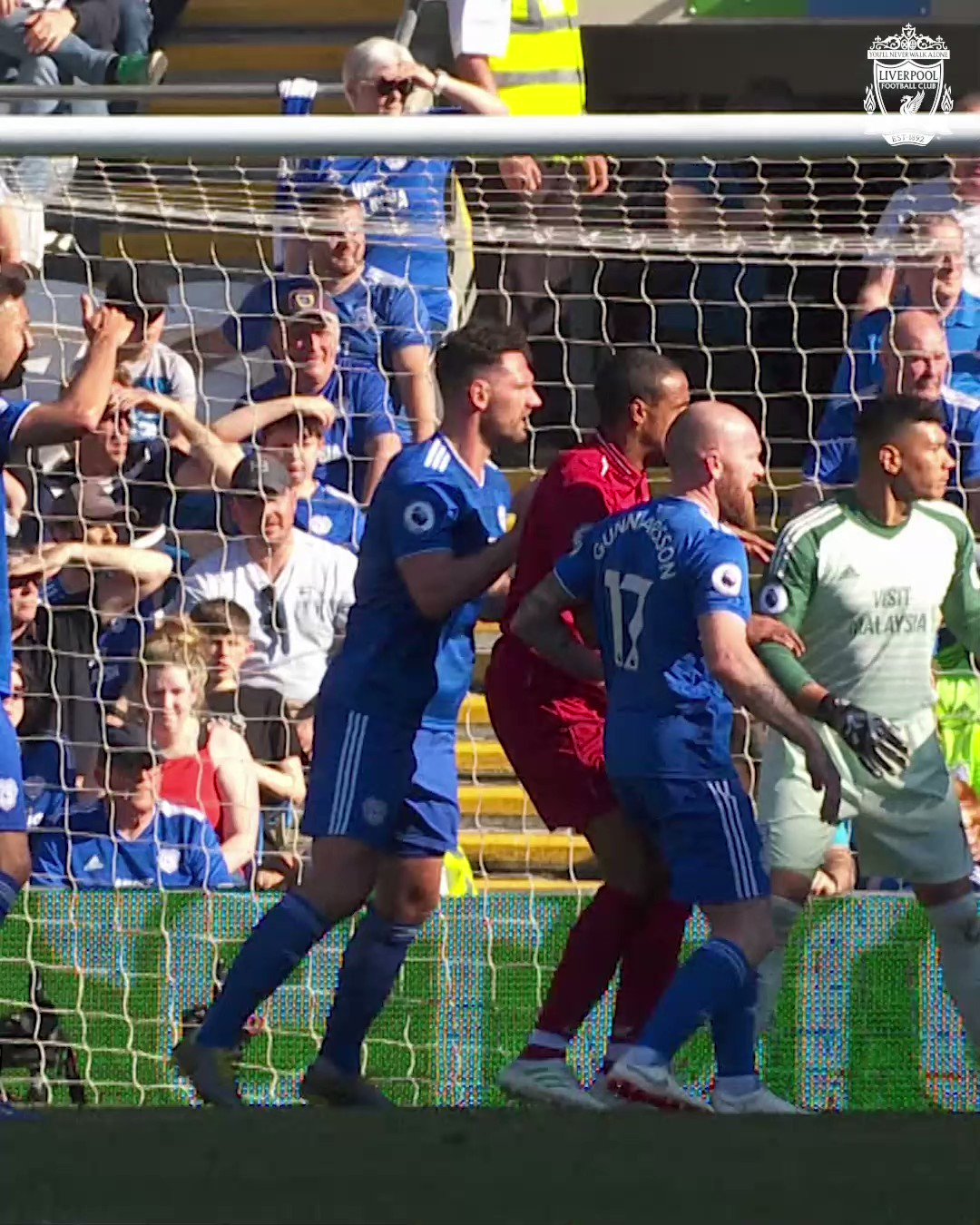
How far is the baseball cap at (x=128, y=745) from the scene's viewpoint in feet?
23.7

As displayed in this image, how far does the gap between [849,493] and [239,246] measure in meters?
3.67

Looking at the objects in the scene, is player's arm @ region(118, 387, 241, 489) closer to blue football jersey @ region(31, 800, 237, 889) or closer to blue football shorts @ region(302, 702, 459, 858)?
blue football jersey @ region(31, 800, 237, 889)

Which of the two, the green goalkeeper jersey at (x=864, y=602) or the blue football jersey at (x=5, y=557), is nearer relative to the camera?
the blue football jersey at (x=5, y=557)

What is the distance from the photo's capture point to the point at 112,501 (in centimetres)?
777

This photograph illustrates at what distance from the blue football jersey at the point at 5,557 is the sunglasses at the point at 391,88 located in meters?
2.60

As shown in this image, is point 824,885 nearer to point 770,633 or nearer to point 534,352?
point 770,633

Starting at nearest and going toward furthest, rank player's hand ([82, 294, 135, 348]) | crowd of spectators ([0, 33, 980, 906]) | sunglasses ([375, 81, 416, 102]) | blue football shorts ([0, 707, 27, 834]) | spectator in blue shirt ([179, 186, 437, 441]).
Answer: blue football shorts ([0, 707, 27, 834]), player's hand ([82, 294, 135, 348]), crowd of spectators ([0, 33, 980, 906]), spectator in blue shirt ([179, 186, 437, 441]), sunglasses ([375, 81, 416, 102])

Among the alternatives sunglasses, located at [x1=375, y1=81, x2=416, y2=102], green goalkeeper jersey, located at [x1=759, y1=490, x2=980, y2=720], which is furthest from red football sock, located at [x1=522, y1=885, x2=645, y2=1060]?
sunglasses, located at [x1=375, y1=81, x2=416, y2=102]

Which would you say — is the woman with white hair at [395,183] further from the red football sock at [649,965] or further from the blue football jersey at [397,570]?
the red football sock at [649,965]

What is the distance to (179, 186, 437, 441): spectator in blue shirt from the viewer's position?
24.8 ft

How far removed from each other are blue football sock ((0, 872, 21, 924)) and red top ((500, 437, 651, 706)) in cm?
132

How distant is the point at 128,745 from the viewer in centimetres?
733

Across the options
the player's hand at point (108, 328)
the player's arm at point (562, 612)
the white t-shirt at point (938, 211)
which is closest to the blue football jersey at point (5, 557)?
the player's hand at point (108, 328)

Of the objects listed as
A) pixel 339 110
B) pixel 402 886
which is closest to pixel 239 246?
pixel 339 110
